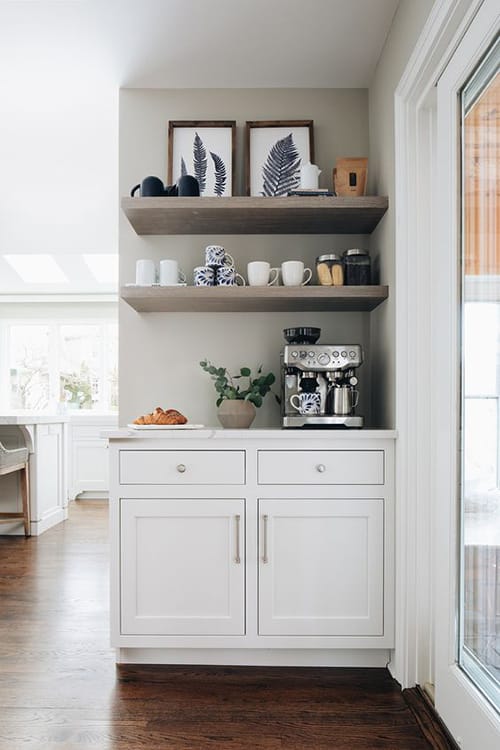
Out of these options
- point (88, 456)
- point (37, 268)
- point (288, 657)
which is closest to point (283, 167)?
point (288, 657)

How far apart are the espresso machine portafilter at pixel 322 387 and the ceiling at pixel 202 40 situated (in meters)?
1.27

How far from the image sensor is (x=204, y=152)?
2846 millimetres

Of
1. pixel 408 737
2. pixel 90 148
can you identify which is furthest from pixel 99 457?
pixel 408 737

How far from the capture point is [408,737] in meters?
1.82

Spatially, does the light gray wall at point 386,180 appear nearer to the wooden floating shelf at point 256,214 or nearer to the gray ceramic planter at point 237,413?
the wooden floating shelf at point 256,214

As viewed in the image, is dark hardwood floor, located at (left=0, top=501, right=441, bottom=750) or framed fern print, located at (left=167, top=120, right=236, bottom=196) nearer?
dark hardwood floor, located at (left=0, top=501, right=441, bottom=750)

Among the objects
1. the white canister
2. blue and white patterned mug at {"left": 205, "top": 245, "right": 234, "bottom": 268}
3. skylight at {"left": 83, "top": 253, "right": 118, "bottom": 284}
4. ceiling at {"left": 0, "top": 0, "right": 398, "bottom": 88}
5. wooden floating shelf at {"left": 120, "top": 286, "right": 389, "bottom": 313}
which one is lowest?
wooden floating shelf at {"left": 120, "top": 286, "right": 389, "bottom": 313}

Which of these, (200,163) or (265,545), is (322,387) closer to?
(265,545)

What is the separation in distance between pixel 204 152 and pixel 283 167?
38cm

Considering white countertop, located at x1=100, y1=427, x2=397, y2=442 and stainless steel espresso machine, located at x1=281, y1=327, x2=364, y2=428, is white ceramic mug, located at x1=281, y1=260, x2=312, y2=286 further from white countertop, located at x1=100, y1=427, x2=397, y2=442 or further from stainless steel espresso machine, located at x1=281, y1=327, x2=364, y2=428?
white countertop, located at x1=100, y1=427, x2=397, y2=442

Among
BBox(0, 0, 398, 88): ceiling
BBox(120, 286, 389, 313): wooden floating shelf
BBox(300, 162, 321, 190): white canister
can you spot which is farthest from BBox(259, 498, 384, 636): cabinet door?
BBox(0, 0, 398, 88): ceiling

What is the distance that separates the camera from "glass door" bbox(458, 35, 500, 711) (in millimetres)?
1522

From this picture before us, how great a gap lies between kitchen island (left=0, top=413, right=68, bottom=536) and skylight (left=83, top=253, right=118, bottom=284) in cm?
193

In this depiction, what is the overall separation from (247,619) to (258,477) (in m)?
0.52
